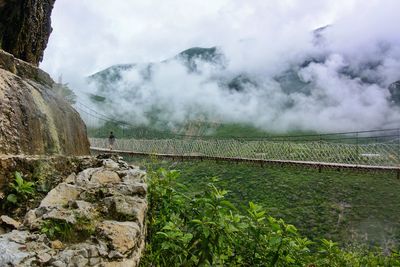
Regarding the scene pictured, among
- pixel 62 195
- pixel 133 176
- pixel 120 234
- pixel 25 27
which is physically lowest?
pixel 120 234

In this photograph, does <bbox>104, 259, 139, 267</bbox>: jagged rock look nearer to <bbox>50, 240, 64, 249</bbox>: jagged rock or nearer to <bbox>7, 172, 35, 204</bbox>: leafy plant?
<bbox>50, 240, 64, 249</bbox>: jagged rock

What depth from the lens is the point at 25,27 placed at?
5805 mm

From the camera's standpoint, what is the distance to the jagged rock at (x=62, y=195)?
2.70 m

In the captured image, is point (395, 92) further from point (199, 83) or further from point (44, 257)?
point (44, 257)

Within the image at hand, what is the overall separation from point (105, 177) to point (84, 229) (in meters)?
0.98

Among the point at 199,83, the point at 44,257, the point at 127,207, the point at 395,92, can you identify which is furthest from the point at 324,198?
the point at 199,83

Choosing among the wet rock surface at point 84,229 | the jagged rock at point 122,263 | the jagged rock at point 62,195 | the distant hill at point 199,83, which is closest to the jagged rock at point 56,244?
the wet rock surface at point 84,229

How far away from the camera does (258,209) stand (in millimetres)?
3035

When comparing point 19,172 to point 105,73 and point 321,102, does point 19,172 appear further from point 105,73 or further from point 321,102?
point 105,73

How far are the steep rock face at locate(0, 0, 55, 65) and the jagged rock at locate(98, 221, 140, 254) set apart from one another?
3.60 metres

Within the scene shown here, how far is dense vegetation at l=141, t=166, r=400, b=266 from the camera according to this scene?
255 cm

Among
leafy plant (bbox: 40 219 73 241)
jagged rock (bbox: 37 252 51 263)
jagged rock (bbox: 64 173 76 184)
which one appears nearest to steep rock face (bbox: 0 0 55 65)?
jagged rock (bbox: 64 173 76 184)

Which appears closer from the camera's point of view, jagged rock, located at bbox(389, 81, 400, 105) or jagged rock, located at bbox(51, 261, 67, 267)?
jagged rock, located at bbox(51, 261, 67, 267)

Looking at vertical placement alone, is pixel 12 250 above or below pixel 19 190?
below
